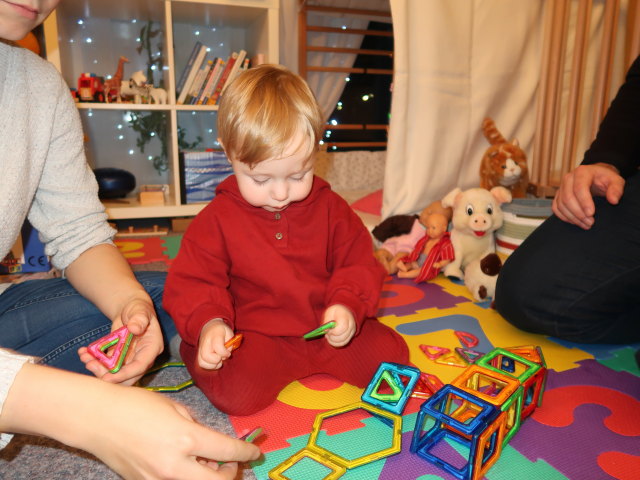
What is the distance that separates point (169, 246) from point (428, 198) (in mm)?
940

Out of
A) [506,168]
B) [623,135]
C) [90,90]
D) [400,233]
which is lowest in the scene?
[400,233]

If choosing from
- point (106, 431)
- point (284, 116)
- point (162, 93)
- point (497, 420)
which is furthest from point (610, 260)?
point (162, 93)

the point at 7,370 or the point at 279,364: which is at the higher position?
the point at 7,370

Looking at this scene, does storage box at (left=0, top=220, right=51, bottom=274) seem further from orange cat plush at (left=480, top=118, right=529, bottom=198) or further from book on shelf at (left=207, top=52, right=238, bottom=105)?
orange cat plush at (left=480, top=118, right=529, bottom=198)

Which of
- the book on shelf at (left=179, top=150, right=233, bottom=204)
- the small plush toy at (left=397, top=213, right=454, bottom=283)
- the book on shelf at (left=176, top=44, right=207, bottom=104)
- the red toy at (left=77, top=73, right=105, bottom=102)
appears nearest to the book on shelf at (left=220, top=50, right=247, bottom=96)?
the book on shelf at (left=176, top=44, right=207, bottom=104)

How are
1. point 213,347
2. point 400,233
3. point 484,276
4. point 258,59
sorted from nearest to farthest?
point 213,347
point 484,276
point 400,233
point 258,59

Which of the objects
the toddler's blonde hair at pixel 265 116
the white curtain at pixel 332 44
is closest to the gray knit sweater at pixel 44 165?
the toddler's blonde hair at pixel 265 116

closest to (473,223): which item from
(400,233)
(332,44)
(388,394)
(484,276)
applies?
(484,276)

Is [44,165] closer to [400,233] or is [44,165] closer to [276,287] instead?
[276,287]

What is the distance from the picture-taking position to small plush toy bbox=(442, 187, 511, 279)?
1.40 m

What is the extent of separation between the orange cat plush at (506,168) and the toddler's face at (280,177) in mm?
979

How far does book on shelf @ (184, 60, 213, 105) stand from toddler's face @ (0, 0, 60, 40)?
5.04ft

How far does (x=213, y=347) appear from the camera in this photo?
2.41ft

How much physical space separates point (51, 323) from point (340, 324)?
44 cm
